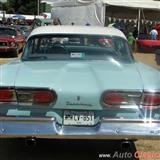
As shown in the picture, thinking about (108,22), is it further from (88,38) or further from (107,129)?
(107,129)

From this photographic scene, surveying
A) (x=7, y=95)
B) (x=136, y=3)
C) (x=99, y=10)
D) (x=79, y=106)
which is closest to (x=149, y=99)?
(x=79, y=106)

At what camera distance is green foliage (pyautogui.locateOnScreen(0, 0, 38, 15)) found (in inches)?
4956

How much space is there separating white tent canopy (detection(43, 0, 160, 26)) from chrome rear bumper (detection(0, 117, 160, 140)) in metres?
20.1

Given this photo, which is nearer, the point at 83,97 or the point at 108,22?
the point at 83,97

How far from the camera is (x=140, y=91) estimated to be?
16.8 ft

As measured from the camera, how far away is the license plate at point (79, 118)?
5.11 meters

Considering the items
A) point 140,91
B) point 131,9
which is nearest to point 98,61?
point 140,91

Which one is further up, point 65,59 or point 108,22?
point 65,59

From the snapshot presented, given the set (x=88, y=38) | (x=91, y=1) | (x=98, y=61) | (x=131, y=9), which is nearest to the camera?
(x=98, y=61)

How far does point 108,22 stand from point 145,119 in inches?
862

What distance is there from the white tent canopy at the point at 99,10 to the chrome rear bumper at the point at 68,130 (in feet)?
66.0

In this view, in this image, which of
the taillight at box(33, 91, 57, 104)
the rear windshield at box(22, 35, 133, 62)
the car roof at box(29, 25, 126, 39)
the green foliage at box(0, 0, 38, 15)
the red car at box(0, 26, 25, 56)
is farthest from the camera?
the green foliage at box(0, 0, 38, 15)

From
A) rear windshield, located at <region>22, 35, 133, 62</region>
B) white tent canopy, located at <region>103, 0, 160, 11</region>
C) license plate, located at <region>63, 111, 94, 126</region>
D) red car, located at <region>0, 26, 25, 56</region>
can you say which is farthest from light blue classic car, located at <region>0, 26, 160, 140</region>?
white tent canopy, located at <region>103, 0, 160, 11</region>

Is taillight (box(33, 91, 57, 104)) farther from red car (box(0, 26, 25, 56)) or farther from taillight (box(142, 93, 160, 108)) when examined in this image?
red car (box(0, 26, 25, 56))
